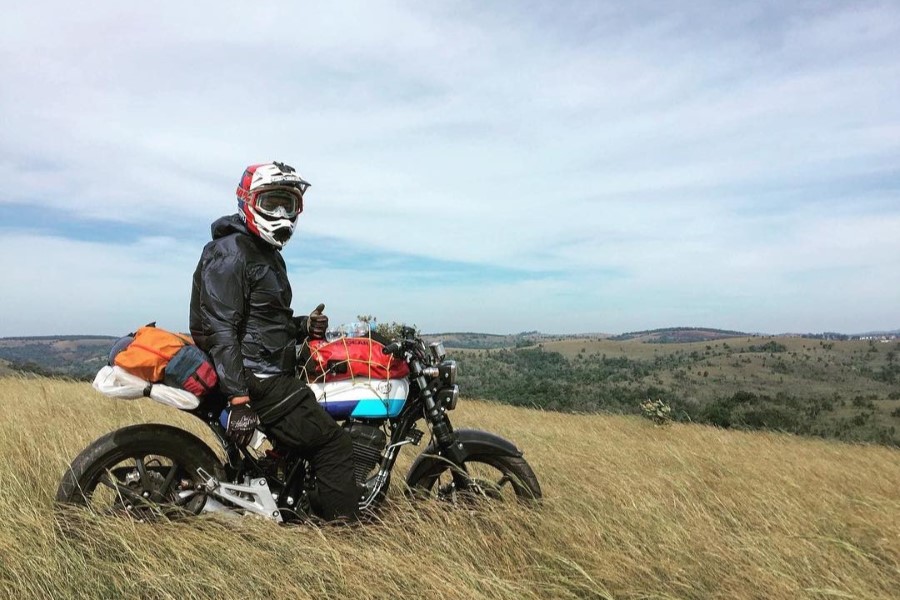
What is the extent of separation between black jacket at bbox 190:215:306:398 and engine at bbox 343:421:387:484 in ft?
1.92

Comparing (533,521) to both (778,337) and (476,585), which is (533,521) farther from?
(778,337)

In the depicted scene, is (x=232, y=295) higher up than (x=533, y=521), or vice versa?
(x=232, y=295)

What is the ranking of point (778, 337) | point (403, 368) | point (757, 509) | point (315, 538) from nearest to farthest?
point (315, 538)
point (403, 368)
point (757, 509)
point (778, 337)

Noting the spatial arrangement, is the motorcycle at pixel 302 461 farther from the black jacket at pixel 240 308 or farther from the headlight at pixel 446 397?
the black jacket at pixel 240 308

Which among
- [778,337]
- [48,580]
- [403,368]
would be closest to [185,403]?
[48,580]

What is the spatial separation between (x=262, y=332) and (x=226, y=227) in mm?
712

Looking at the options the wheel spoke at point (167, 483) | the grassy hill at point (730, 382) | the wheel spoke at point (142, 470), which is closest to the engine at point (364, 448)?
the wheel spoke at point (167, 483)

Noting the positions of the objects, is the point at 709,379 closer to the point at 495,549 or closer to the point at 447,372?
the point at 447,372

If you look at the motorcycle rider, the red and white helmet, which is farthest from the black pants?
the red and white helmet

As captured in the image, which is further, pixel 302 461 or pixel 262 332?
pixel 302 461

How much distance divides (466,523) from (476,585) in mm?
753

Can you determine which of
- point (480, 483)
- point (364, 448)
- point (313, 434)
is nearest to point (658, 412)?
point (480, 483)

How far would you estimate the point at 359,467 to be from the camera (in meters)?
3.78

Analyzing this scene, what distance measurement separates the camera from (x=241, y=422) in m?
3.34
